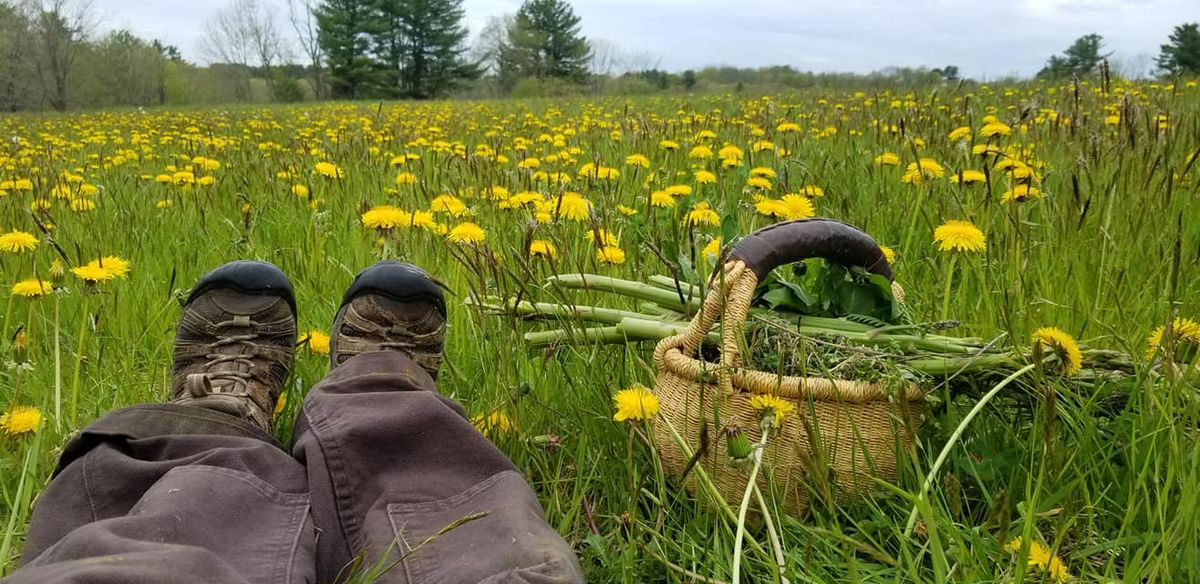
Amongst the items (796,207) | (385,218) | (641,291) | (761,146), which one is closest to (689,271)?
(641,291)

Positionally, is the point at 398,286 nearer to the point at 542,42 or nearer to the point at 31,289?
the point at 31,289

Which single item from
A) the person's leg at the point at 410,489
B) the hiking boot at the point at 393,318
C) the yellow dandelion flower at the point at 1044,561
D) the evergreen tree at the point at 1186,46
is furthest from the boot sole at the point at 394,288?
the evergreen tree at the point at 1186,46

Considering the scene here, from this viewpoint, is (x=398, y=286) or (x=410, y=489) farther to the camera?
(x=398, y=286)

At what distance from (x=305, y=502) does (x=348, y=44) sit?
34.2 metres

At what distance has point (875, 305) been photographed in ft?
3.70

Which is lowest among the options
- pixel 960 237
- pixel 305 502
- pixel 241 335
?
pixel 305 502

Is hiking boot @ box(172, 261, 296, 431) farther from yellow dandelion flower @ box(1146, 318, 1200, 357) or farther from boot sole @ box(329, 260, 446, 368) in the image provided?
yellow dandelion flower @ box(1146, 318, 1200, 357)

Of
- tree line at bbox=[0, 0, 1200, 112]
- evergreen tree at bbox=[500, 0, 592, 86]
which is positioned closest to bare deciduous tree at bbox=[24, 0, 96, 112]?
tree line at bbox=[0, 0, 1200, 112]

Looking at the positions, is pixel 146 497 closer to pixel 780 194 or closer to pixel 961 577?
pixel 961 577

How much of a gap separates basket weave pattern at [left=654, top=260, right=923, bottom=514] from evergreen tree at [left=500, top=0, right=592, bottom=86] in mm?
35141

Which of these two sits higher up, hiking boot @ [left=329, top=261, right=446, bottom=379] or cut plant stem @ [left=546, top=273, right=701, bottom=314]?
cut plant stem @ [left=546, top=273, right=701, bottom=314]

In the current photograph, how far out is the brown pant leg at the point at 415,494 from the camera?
0.84 m

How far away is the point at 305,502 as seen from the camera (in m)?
0.99

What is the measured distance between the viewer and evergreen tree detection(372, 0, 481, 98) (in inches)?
1270
